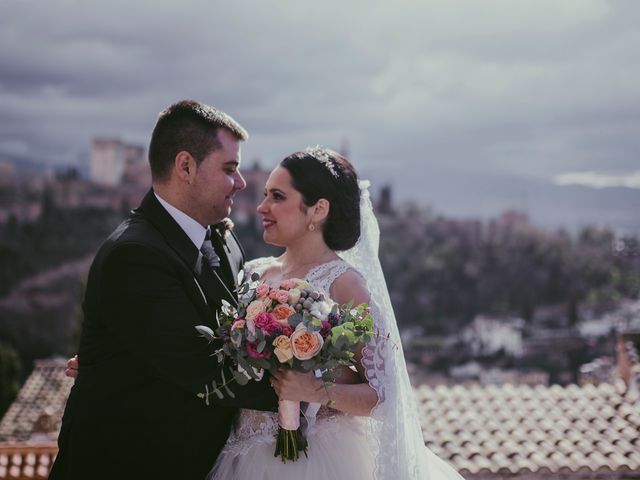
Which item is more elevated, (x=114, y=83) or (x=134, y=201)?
(x=114, y=83)

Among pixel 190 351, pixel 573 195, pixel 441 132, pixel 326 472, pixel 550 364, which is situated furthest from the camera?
pixel 441 132

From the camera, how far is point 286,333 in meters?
2.73

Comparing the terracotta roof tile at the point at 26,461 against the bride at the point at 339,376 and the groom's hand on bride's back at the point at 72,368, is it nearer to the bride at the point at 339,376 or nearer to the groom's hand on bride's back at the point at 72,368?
the groom's hand on bride's back at the point at 72,368

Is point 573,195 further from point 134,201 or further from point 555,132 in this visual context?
point 134,201

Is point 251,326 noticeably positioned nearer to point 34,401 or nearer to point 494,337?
point 34,401

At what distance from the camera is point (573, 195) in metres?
149

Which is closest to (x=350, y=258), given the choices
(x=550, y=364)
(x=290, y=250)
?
(x=290, y=250)

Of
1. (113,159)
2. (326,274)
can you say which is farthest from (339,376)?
(113,159)

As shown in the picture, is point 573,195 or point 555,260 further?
point 573,195

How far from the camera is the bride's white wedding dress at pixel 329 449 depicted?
311cm

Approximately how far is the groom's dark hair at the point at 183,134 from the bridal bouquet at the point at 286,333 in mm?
679

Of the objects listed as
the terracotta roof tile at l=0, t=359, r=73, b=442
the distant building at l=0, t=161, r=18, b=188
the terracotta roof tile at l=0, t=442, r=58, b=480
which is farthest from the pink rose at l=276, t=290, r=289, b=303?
the distant building at l=0, t=161, r=18, b=188

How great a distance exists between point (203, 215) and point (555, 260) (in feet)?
271

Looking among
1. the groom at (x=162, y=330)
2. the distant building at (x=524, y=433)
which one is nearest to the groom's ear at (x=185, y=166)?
the groom at (x=162, y=330)
